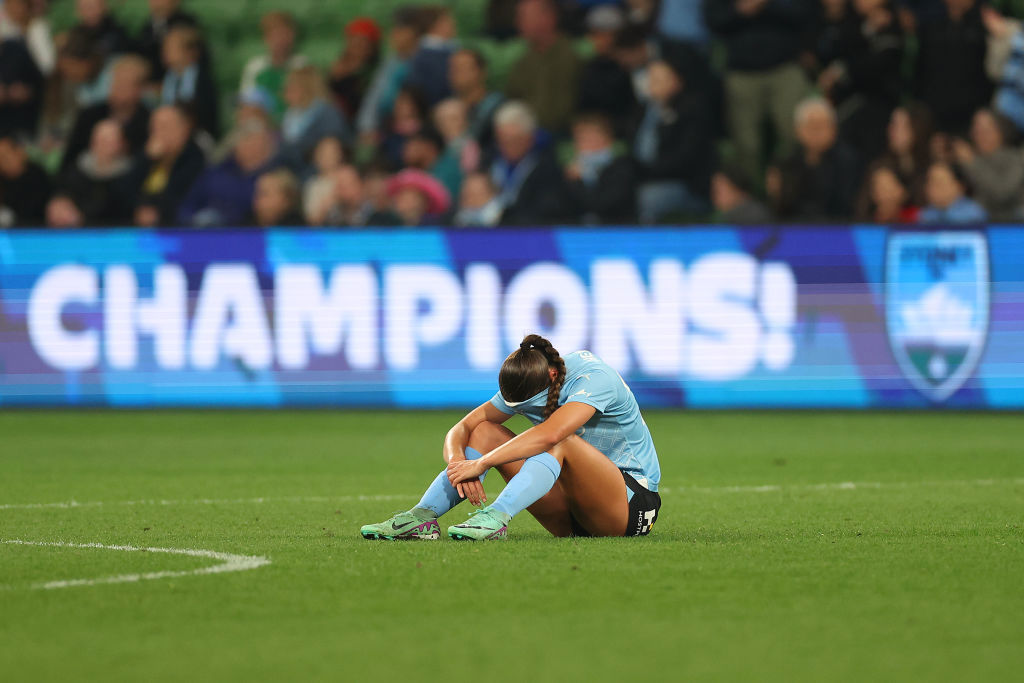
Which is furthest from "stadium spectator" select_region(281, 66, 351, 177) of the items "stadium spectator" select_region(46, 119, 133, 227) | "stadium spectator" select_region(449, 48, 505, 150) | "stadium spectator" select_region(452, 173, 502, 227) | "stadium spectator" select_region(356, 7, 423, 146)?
"stadium spectator" select_region(452, 173, 502, 227)

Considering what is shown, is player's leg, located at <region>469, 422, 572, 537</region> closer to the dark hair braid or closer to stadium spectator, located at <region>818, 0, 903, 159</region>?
the dark hair braid

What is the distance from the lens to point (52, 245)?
53.1 ft

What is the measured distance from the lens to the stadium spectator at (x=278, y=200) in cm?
1683

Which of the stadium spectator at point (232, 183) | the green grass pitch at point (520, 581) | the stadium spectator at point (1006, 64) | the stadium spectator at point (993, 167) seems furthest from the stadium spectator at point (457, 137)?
the green grass pitch at point (520, 581)

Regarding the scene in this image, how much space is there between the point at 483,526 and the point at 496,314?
8504mm

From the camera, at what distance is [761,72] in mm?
17203

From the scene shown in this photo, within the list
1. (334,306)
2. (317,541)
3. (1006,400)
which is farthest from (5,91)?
(317,541)

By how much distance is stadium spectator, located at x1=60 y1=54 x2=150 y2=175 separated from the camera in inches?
757

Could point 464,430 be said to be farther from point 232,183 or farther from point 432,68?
point 432,68

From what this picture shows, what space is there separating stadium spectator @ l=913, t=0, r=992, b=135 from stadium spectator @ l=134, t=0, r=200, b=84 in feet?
29.4

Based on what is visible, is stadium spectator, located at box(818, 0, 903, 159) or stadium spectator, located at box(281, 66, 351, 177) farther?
stadium spectator, located at box(281, 66, 351, 177)

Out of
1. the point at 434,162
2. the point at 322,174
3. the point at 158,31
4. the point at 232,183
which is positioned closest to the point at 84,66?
the point at 158,31

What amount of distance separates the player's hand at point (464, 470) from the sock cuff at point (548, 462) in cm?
23

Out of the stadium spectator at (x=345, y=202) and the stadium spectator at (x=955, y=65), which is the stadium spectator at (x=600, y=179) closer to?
the stadium spectator at (x=345, y=202)
